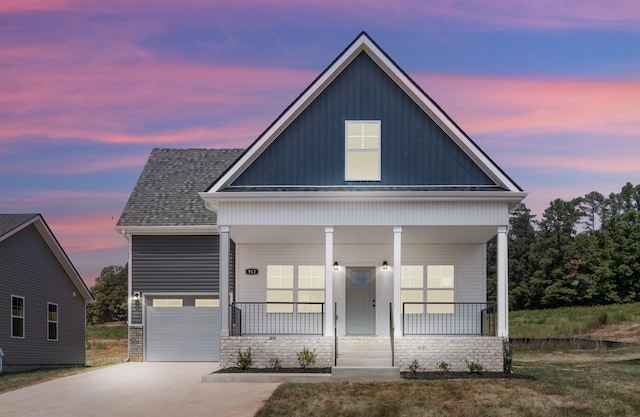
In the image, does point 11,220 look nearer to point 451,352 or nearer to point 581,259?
point 451,352

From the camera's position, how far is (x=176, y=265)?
2588cm

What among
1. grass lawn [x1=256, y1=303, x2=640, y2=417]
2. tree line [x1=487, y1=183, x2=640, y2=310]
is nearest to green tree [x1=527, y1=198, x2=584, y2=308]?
tree line [x1=487, y1=183, x2=640, y2=310]

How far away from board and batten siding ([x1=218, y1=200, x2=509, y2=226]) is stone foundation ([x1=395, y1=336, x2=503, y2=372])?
9.93 ft

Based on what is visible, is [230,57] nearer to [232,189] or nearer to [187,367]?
[232,189]

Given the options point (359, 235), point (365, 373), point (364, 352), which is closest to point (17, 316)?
point (359, 235)

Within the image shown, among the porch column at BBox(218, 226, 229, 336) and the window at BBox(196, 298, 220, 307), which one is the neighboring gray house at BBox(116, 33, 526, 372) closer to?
the porch column at BBox(218, 226, 229, 336)

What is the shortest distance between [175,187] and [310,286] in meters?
6.86

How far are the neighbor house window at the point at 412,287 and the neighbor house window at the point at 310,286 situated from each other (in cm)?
249

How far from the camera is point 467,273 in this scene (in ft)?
78.5

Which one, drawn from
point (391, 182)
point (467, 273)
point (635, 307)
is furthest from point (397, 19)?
point (635, 307)

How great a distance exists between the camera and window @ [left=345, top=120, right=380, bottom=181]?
21.0m

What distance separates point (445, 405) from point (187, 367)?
10.7m

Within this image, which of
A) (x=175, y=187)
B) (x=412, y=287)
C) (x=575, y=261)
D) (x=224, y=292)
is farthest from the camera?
Result: (x=575, y=261)

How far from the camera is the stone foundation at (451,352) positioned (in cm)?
1958
